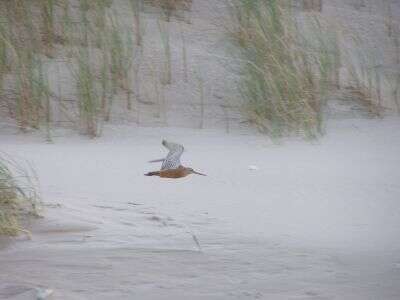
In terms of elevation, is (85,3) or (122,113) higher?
(85,3)

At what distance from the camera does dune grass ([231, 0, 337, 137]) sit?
21.2ft

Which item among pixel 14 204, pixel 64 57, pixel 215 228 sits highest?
pixel 64 57

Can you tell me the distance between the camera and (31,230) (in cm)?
434

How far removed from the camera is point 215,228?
14.5ft

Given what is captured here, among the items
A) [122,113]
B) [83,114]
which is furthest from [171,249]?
[122,113]

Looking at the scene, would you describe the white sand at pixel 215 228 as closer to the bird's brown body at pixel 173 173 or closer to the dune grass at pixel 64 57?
the bird's brown body at pixel 173 173

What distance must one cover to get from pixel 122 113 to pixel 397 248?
10.5 feet

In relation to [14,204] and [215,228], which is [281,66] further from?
[14,204]

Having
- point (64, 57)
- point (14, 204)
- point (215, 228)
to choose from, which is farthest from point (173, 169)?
point (64, 57)

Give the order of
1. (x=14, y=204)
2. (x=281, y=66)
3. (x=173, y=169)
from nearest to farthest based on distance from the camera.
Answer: (x=14, y=204), (x=173, y=169), (x=281, y=66)

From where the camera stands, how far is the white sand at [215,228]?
12.7ft

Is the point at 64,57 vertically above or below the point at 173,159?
above

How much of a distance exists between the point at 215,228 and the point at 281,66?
262 cm

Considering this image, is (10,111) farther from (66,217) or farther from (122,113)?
(66,217)
